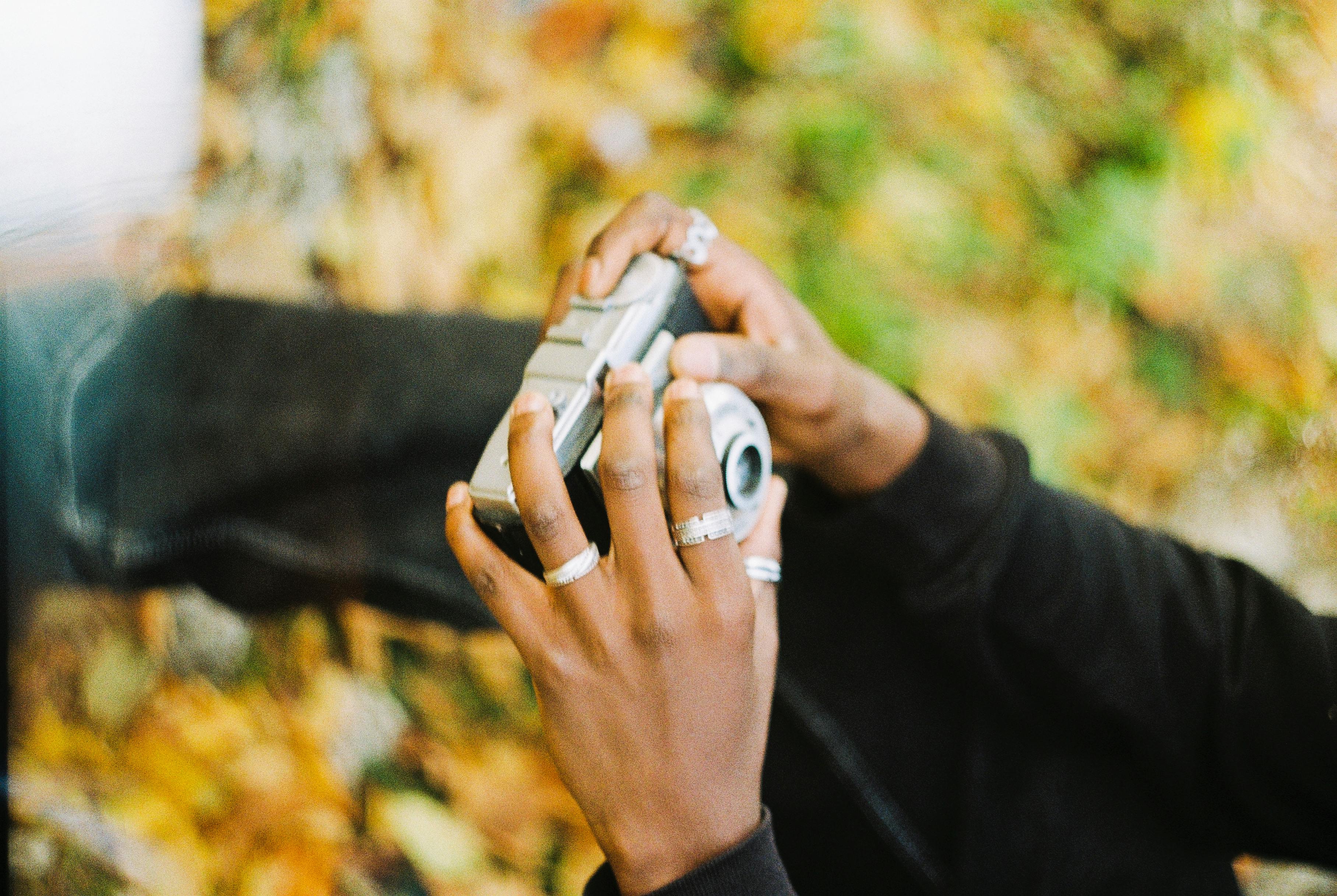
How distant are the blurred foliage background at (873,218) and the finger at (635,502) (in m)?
0.59

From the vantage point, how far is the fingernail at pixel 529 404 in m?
0.45

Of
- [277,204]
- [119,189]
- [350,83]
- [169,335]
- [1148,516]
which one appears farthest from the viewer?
[1148,516]

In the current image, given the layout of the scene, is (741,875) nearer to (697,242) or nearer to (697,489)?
(697,489)

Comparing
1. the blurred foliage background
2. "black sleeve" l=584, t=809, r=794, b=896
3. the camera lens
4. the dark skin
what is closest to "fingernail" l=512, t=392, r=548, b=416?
the dark skin

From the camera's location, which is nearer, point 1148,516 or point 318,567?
point 318,567

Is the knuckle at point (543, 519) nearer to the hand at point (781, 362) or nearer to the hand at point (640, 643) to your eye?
→ the hand at point (640, 643)

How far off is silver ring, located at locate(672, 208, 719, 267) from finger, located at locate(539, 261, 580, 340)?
7 centimetres

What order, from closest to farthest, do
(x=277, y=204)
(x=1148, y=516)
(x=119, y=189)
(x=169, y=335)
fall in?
1. (x=119, y=189)
2. (x=169, y=335)
3. (x=277, y=204)
4. (x=1148, y=516)

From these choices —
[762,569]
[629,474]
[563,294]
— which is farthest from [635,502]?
[563,294]

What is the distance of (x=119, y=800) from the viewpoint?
70 cm

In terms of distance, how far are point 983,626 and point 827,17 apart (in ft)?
2.94

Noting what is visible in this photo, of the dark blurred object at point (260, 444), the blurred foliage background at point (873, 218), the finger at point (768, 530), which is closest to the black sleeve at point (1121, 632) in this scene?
the finger at point (768, 530)

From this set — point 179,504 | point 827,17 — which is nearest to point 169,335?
point 179,504

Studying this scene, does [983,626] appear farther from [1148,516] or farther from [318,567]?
[1148,516]
